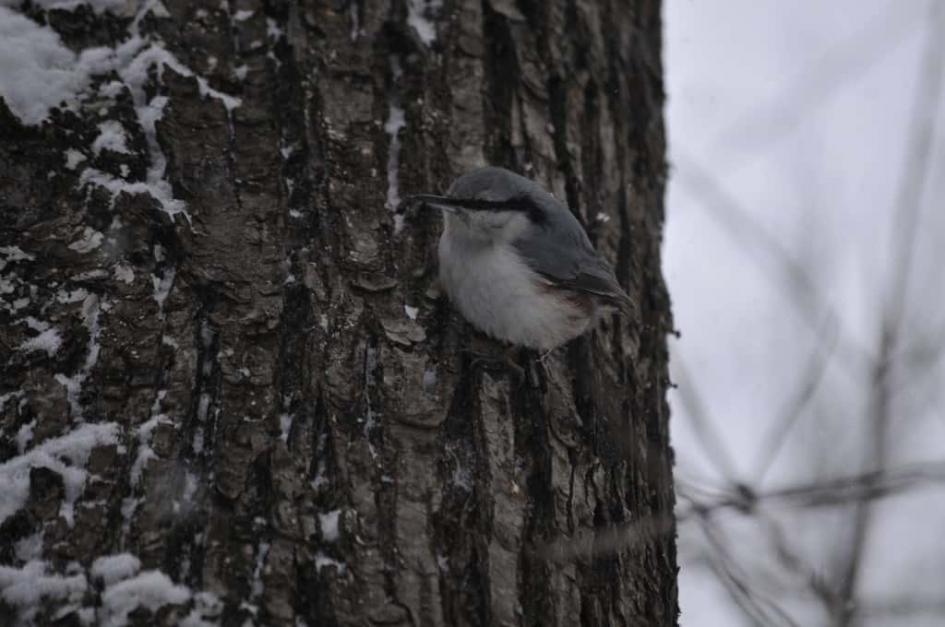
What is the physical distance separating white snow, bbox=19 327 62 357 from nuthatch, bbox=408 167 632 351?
90 centimetres

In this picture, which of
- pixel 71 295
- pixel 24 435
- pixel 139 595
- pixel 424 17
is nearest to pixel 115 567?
pixel 139 595

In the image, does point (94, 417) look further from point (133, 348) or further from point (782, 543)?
point (782, 543)

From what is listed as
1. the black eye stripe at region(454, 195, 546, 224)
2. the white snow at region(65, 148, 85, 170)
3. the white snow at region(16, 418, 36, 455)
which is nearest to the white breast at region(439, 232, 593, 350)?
the black eye stripe at region(454, 195, 546, 224)

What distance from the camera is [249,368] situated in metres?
2.00

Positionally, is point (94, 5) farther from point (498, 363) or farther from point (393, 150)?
point (498, 363)

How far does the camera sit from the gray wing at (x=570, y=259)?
261 centimetres

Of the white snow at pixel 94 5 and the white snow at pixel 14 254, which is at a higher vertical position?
the white snow at pixel 94 5

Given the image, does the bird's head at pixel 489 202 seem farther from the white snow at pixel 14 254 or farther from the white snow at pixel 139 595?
the white snow at pixel 139 595

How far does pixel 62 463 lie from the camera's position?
1.81m

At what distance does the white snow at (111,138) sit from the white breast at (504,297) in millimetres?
788

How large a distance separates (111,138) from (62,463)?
0.81 m

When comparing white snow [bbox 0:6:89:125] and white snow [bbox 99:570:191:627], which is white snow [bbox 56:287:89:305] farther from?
white snow [bbox 99:570:191:627]

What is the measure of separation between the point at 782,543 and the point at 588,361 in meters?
1.37

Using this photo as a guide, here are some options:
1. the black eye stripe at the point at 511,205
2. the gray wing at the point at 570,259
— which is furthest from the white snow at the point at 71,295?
the gray wing at the point at 570,259
